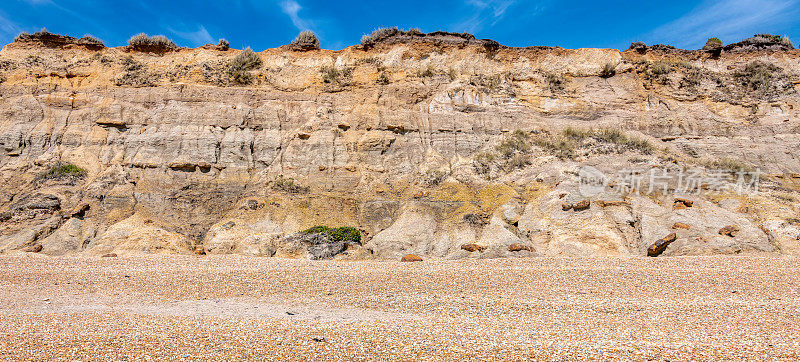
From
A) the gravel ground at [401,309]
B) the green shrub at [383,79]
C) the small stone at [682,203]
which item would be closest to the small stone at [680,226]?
the small stone at [682,203]

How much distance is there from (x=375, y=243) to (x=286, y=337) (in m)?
10.6

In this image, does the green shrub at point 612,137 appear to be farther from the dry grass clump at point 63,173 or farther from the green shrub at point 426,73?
the dry grass clump at point 63,173

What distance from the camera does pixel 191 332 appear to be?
6855 mm

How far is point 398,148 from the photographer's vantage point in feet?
78.1

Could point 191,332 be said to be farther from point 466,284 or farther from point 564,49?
point 564,49

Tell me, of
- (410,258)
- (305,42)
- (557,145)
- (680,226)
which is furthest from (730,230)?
(305,42)

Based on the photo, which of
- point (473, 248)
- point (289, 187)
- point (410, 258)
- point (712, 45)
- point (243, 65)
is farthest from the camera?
point (712, 45)

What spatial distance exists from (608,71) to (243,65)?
81.1ft

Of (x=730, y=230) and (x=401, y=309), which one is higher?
(x=730, y=230)

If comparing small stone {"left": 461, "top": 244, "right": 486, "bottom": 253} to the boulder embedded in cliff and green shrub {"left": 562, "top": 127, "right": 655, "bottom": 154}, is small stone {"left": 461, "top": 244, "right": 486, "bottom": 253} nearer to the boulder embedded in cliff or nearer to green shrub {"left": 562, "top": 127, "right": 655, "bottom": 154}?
the boulder embedded in cliff

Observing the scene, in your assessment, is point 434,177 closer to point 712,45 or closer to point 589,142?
point 589,142

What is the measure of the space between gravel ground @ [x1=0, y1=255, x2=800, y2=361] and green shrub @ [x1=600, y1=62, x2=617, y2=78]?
18.3 metres

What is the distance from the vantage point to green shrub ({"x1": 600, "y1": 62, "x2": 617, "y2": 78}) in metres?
28.1

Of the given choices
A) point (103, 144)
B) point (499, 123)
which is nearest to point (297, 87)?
point (103, 144)
